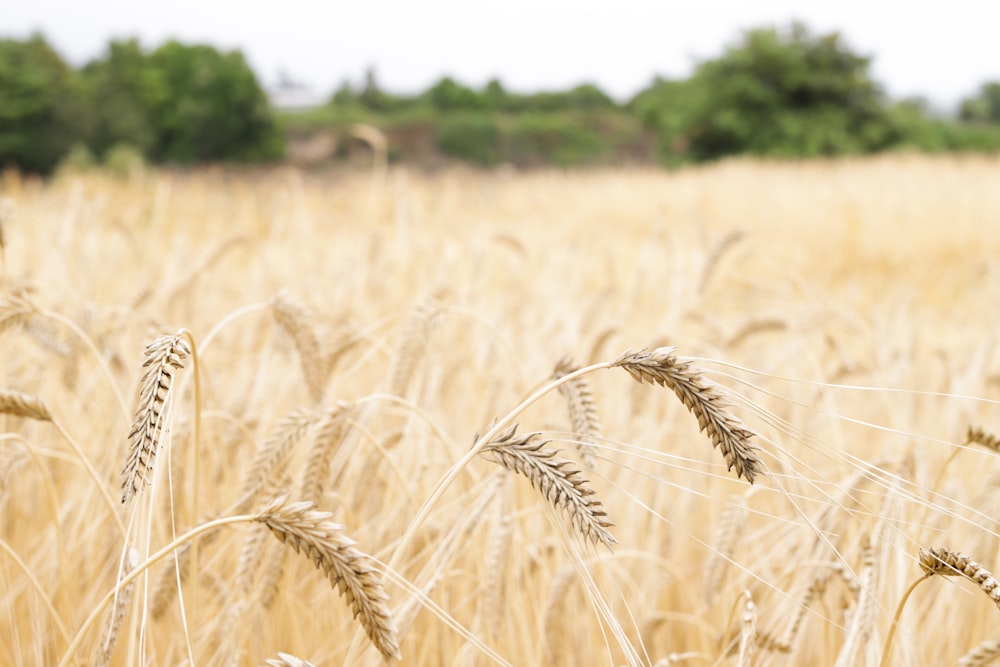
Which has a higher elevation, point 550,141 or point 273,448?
point 550,141

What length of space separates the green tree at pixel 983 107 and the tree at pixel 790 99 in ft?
63.3

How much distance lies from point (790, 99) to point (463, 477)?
839 inches

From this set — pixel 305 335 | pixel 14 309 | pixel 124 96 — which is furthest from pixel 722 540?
pixel 124 96

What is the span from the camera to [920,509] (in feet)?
4.35

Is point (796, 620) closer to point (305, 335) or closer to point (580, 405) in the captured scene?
point (580, 405)

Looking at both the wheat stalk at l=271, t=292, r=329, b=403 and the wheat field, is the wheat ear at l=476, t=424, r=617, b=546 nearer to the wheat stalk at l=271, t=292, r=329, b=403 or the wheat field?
the wheat field

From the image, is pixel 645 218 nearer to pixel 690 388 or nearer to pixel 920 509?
pixel 920 509

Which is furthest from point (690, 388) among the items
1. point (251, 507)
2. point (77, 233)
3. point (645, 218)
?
point (645, 218)

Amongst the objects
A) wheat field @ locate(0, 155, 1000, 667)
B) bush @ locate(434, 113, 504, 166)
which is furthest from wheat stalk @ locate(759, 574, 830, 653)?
bush @ locate(434, 113, 504, 166)

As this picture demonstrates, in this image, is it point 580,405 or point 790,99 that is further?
point 790,99

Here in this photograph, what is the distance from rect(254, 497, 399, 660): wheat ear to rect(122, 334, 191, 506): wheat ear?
0.25ft

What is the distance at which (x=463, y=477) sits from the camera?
1.42 metres

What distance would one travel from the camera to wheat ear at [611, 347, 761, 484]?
1.76 feet

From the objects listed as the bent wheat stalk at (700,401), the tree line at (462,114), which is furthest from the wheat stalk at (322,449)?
the tree line at (462,114)
